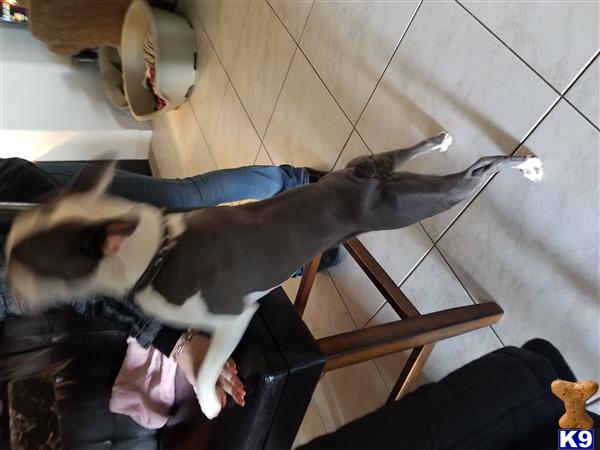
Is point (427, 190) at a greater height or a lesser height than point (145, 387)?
greater

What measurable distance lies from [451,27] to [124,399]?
1158mm

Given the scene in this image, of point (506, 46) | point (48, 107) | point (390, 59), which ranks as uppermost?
point (506, 46)

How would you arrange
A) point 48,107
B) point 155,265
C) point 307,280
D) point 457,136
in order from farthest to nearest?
point 48,107 → point 307,280 → point 457,136 → point 155,265

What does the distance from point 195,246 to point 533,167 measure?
0.69 metres

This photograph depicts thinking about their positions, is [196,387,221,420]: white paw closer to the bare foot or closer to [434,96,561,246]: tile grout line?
the bare foot

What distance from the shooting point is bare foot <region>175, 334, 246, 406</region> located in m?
0.79

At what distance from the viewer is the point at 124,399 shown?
101 centimetres

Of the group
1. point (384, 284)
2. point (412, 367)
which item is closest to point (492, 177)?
point (384, 284)

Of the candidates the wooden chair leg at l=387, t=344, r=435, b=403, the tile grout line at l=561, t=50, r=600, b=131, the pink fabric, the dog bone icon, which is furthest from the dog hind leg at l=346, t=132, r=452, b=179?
the pink fabric

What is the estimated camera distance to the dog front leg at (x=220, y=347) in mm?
784

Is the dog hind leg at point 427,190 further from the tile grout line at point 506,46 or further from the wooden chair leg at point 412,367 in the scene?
the wooden chair leg at point 412,367

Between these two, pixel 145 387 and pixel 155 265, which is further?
pixel 145 387

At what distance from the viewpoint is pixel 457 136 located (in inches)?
42.7

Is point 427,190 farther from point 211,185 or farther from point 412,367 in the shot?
point 211,185
